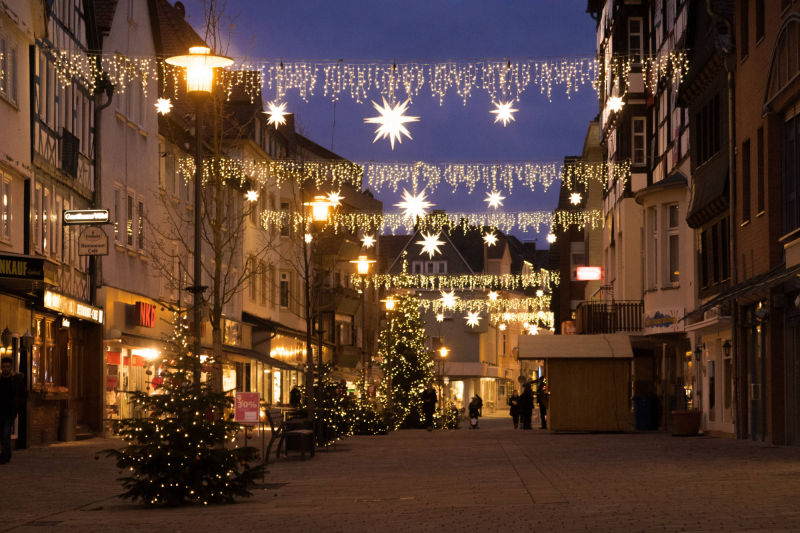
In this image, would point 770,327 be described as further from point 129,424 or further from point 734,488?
point 129,424

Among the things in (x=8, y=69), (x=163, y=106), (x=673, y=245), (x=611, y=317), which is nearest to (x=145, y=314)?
(x=163, y=106)

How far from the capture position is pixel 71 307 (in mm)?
31484

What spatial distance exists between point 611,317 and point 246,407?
25766 mm

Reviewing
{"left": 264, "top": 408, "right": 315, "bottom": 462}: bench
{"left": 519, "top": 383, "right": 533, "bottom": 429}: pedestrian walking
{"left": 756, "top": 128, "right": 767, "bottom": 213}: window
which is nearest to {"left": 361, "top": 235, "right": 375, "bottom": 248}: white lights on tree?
{"left": 519, "top": 383, "right": 533, "bottom": 429}: pedestrian walking

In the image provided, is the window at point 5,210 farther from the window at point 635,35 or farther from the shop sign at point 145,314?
the window at point 635,35

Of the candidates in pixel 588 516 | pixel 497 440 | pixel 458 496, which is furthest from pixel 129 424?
pixel 497 440

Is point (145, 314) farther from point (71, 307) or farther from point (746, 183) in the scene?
Result: point (746, 183)

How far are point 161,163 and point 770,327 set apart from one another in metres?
21.4

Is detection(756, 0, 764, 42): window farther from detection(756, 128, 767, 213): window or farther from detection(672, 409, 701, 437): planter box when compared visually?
detection(672, 409, 701, 437): planter box

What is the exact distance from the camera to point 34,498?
1602cm

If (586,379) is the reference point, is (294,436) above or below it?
below

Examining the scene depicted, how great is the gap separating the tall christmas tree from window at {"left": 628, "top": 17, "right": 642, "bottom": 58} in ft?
46.9

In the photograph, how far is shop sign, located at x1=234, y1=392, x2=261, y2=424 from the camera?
864 inches

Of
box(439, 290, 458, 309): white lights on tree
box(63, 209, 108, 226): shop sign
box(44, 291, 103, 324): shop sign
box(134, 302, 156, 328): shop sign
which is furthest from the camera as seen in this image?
box(439, 290, 458, 309): white lights on tree
